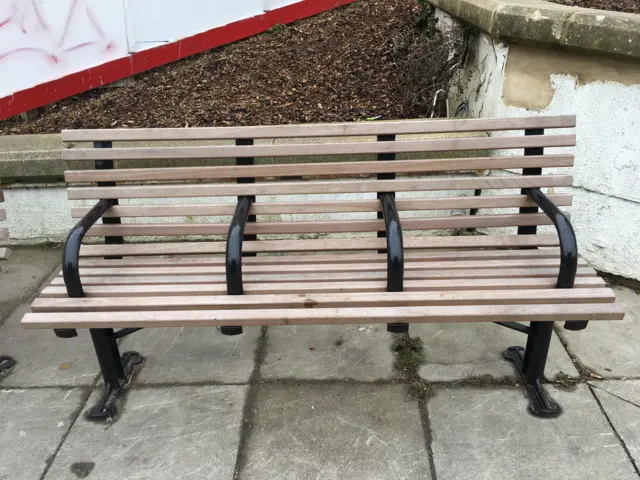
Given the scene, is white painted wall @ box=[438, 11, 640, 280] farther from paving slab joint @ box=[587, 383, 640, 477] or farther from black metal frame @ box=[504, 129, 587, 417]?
paving slab joint @ box=[587, 383, 640, 477]

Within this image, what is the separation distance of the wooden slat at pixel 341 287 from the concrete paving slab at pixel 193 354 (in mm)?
660

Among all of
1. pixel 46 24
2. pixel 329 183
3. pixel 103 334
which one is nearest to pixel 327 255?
pixel 329 183

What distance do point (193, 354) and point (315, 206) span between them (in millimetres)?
1028

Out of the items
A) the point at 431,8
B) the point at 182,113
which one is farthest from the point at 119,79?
the point at 431,8

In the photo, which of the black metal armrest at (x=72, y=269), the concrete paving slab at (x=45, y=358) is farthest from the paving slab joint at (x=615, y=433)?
the concrete paving slab at (x=45, y=358)

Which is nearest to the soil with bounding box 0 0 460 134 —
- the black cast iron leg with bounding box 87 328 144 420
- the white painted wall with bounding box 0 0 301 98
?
the white painted wall with bounding box 0 0 301 98

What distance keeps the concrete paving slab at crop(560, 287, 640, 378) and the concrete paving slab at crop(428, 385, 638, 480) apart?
27 cm

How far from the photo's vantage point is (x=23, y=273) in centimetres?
379

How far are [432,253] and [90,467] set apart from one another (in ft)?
5.59

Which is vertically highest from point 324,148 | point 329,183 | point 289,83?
point 289,83

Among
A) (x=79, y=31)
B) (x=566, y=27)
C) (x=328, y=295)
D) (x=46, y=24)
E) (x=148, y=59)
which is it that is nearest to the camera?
(x=328, y=295)

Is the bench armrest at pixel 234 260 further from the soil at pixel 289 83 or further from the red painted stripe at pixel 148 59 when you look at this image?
the red painted stripe at pixel 148 59

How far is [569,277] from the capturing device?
220 centimetres

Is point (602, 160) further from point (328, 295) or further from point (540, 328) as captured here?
point (328, 295)
